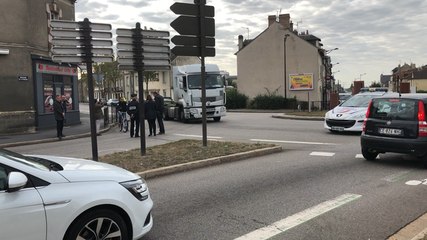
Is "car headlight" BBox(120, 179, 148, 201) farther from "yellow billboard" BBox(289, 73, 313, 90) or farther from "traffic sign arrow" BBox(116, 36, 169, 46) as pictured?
"yellow billboard" BBox(289, 73, 313, 90)

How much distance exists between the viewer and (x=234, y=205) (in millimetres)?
6422

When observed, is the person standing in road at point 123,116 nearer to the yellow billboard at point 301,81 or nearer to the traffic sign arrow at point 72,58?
the traffic sign arrow at point 72,58

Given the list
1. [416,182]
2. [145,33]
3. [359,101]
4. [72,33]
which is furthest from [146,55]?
[359,101]

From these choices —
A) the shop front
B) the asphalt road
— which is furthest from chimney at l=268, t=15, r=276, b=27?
the asphalt road

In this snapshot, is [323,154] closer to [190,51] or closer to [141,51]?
[190,51]

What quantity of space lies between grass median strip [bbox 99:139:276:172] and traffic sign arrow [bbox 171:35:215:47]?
108 inches

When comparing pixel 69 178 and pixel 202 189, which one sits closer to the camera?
pixel 69 178

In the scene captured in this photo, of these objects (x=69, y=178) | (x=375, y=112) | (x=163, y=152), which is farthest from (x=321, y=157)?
(x=69, y=178)

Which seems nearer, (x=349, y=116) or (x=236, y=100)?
(x=349, y=116)

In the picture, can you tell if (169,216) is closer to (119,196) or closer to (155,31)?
(119,196)

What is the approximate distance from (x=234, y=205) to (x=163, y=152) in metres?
4.79

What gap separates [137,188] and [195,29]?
7631mm

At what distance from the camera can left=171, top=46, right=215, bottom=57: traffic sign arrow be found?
1132cm

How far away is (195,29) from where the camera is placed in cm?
1155
